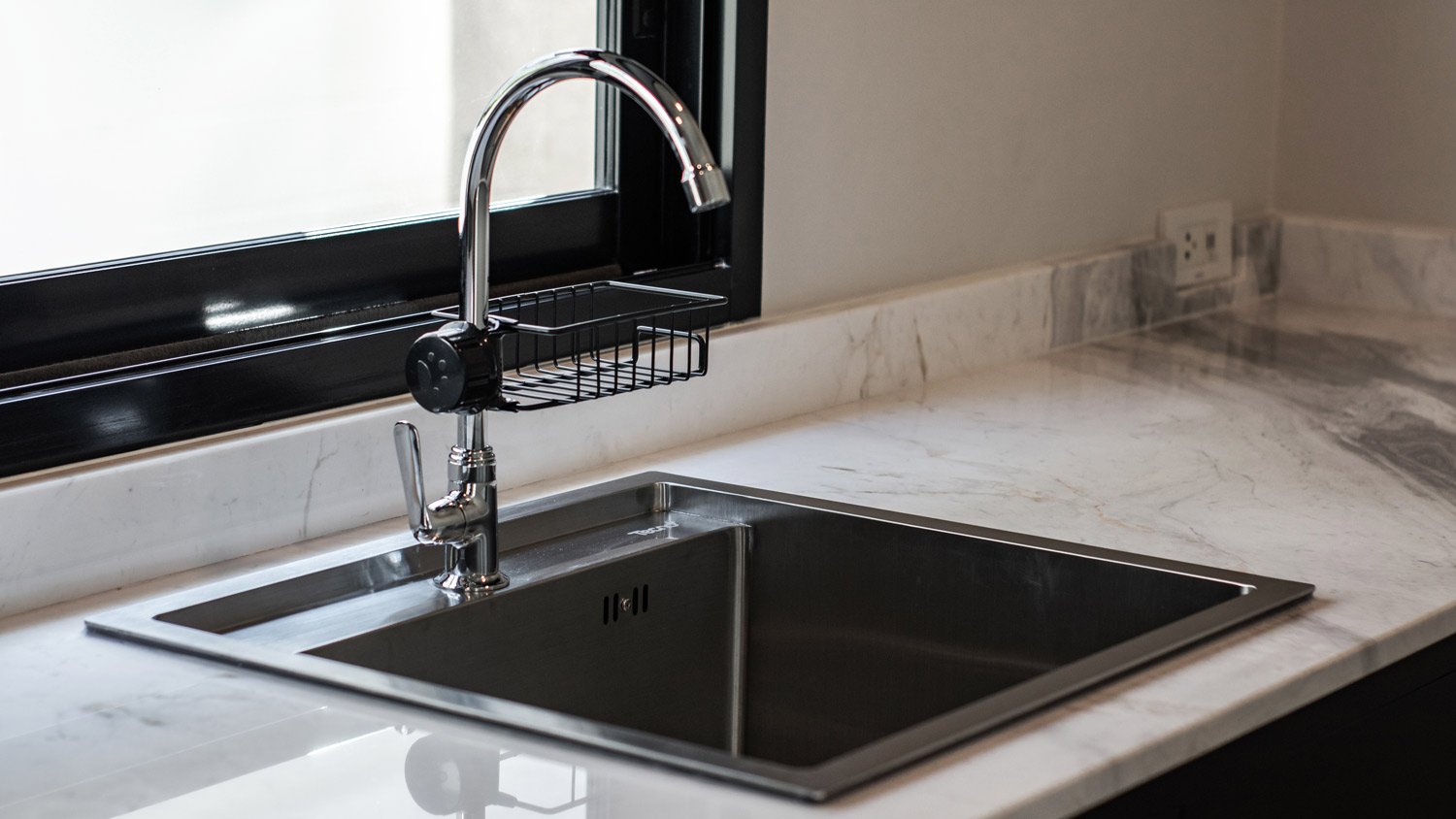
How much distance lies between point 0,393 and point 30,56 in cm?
23

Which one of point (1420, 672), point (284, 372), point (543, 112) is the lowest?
point (1420, 672)

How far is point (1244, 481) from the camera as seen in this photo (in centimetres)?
153

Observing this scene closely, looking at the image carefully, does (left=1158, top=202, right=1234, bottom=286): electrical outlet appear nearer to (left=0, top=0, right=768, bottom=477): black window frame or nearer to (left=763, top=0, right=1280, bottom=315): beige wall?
(left=763, top=0, right=1280, bottom=315): beige wall

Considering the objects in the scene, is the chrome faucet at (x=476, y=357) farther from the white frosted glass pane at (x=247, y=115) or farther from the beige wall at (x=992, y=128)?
the beige wall at (x=992, y=128)

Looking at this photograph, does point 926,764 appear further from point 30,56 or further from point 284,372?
point 30,56

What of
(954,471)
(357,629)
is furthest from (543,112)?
(357,629)

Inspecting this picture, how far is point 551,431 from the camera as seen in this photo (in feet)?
4.97

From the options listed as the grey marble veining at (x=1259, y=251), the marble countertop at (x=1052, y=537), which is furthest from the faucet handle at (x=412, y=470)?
the grey marble veining at (x=1259, y=251)

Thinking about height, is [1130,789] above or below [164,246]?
below

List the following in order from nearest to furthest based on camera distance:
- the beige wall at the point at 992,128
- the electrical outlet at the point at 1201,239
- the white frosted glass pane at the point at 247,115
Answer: the white frosted glass pane at the point at 247,115 < the beige wall at the point at 992,128 < the electrical outlet at the point at 1201,239

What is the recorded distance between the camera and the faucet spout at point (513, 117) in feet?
3.65

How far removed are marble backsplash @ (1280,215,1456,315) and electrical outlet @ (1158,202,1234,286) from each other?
0.12m

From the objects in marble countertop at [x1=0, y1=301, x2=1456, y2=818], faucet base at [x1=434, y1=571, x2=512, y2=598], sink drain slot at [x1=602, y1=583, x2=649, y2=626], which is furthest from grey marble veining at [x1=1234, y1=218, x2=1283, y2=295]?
faucet base at [x1=434, y1=571, x2=512, y2=598]

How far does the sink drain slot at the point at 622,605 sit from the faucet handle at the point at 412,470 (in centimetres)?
19
